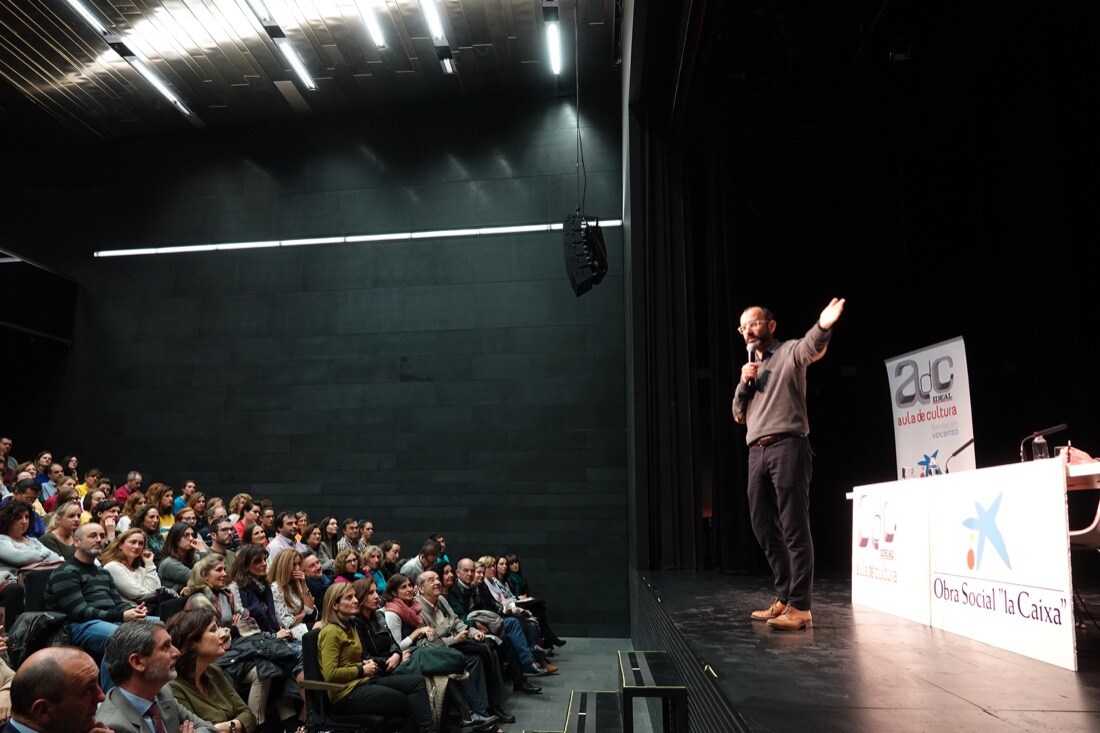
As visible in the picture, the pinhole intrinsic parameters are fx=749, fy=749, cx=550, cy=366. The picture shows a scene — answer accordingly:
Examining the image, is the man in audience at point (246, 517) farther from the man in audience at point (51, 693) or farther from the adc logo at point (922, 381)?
the adc logo at point (922, 381)

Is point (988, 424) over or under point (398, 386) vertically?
under

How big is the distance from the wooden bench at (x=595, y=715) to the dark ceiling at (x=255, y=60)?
23.8 ft

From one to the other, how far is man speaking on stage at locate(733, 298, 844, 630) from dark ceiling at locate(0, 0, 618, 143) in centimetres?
649

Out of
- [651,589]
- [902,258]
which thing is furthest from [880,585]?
[902,258]

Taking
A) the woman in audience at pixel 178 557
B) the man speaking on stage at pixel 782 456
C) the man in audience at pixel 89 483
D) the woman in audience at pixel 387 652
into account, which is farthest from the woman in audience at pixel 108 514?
the man speaking on stage at pixel 782 456

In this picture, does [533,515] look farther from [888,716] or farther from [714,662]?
[888,716]

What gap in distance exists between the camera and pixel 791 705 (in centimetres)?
176

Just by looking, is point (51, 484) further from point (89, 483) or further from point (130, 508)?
point (130, 508)

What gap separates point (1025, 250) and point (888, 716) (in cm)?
586

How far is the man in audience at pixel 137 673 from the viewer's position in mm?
2183

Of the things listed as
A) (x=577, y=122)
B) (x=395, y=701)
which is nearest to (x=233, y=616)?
(x=395, y=701)

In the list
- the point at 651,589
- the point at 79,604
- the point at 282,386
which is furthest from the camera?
the point at 282,386

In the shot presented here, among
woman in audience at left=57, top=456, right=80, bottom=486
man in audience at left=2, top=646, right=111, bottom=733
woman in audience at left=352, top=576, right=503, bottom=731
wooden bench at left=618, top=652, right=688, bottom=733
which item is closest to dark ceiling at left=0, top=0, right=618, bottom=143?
woman in audience at left=57, top=456, right=80, bottom=486

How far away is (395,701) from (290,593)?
125 centimetres
